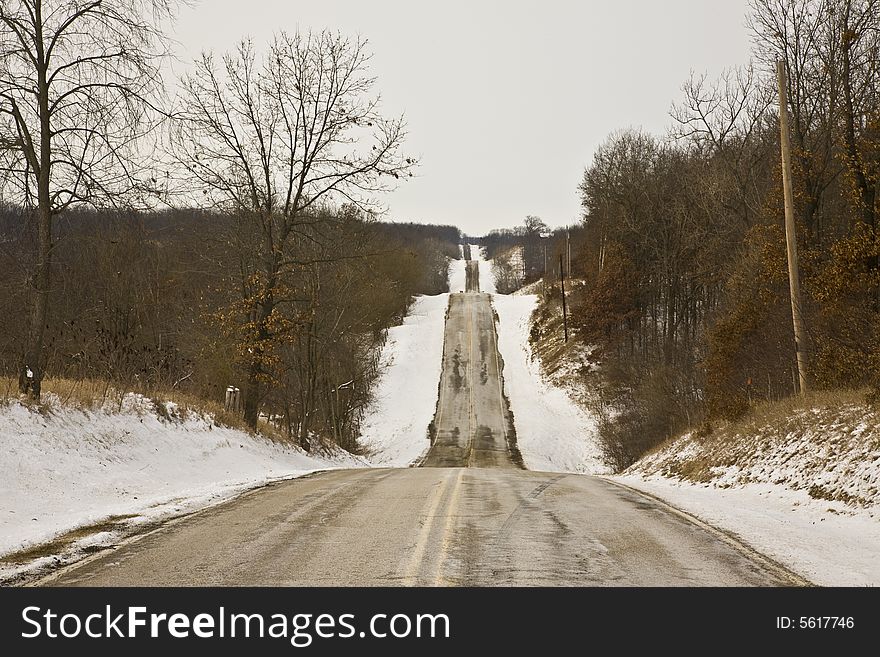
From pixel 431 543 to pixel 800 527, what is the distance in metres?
5.41

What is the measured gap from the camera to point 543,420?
159 feet

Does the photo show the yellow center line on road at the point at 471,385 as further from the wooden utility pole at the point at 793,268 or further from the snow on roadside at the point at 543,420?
the wooden utility pole at the point at 793,268

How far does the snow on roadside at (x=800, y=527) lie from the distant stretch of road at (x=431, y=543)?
1.21 feet

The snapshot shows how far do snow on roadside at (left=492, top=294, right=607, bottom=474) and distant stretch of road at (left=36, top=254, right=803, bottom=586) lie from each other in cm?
2657

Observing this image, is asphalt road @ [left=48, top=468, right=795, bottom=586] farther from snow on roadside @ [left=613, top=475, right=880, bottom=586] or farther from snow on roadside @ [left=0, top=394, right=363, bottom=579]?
snow on roadside @ [left=0, top=394, right=363, bottom=579]

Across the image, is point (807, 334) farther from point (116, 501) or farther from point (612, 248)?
point (612, 248)

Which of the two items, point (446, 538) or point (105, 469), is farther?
point (105, 469)

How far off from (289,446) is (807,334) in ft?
52.4

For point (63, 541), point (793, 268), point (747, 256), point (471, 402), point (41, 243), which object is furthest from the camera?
point (471, 402)

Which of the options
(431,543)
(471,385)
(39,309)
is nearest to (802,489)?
(431,543)

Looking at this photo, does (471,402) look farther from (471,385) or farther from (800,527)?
(800,527)

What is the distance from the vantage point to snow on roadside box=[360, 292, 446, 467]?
144 ft

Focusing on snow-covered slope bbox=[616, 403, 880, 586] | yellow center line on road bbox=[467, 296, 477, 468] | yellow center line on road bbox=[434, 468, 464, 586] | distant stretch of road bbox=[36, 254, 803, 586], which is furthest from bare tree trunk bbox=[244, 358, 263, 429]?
yellow center line on road bbox=[467, 296, 477, 468]
